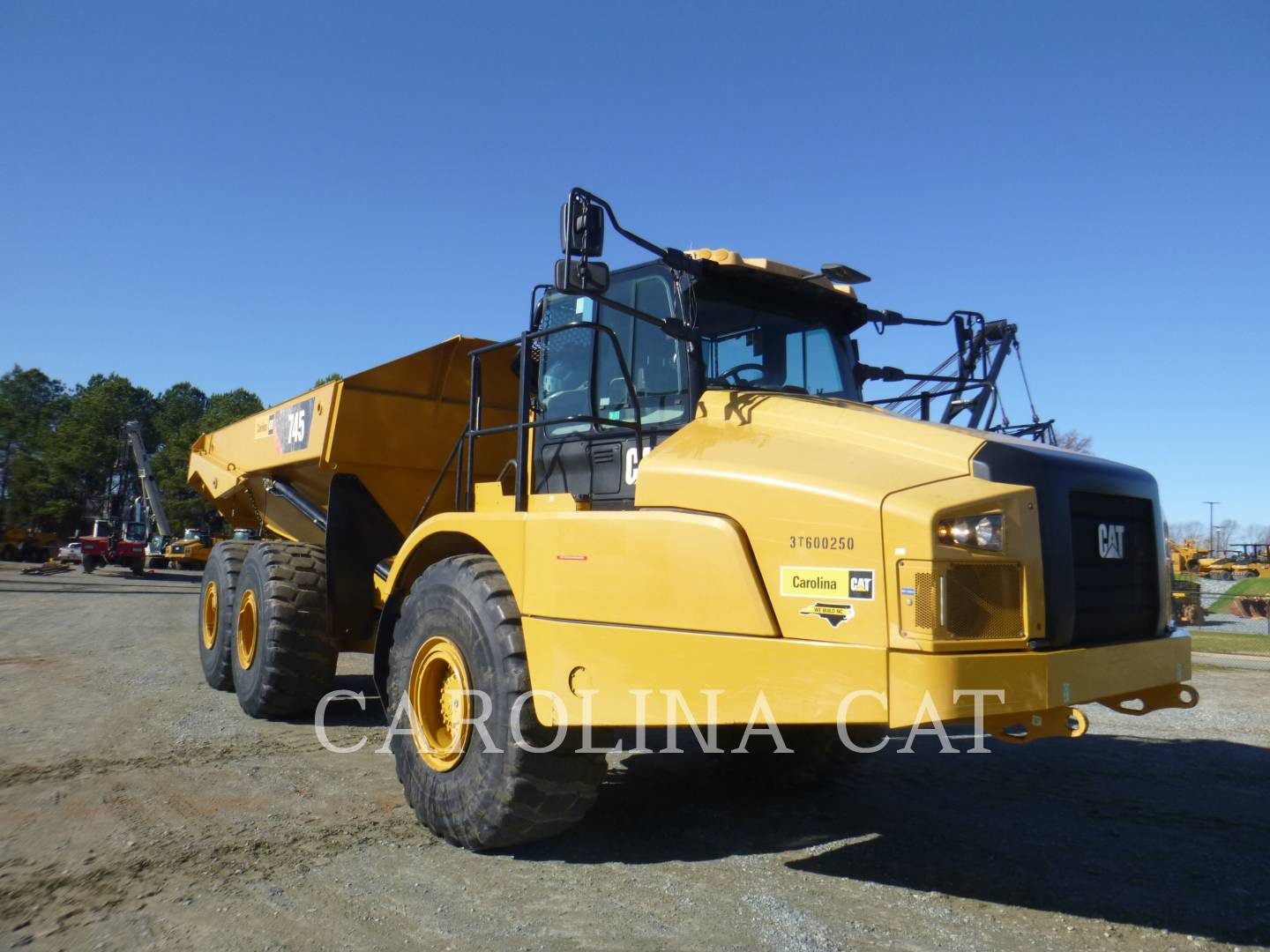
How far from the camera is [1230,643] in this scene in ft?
62.0

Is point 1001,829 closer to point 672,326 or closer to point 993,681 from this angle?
point 993,681

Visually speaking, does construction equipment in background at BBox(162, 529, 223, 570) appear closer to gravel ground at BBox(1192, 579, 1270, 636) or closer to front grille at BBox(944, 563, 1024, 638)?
gravel ground at BBox(1192, 579, 1270, 636)

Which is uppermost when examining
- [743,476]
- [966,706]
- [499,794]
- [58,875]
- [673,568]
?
[743,476]

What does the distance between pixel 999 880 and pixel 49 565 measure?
137 ft

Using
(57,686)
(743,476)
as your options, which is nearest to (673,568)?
(743,476)

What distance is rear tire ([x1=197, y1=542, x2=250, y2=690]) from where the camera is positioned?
8.18 metres

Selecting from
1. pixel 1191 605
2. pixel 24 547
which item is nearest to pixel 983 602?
pixel 1191 605

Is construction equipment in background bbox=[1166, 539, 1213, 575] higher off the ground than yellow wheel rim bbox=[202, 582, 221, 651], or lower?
higher

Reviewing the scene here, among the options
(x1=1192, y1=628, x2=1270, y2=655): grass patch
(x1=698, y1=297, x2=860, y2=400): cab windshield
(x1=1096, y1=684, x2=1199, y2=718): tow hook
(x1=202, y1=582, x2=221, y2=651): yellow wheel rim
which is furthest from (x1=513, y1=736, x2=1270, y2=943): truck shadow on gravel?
(x1=1192, y1=628, x2=1270, y2=655): grass patch

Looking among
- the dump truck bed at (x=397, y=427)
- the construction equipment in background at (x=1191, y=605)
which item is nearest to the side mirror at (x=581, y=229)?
the dump truck bed at (x=397, y=427)

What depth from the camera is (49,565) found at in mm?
37406

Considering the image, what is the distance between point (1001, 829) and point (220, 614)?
6.59 m

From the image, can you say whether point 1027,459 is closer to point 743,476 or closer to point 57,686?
point 743,476

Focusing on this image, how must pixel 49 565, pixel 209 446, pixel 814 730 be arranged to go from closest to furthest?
pixel 814 730 → pixel 209 446 → pixel 49 565
